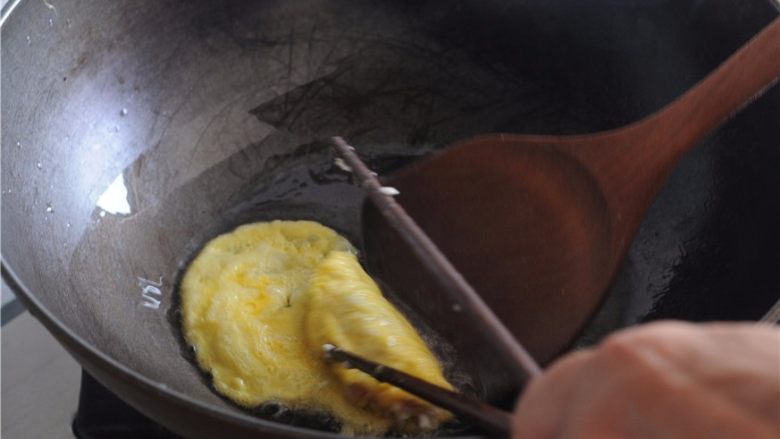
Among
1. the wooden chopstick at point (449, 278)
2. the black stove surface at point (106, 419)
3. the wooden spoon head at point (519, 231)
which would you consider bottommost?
the wooden spoon head at point (519, 231)

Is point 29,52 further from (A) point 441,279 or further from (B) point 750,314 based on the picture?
(B) point 750,314

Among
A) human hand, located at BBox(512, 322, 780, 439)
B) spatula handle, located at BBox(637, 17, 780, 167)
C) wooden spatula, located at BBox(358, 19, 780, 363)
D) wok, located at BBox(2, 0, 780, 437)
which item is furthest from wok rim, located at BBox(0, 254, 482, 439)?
spatula handle, located at BBox(637, 17, 780, 167)

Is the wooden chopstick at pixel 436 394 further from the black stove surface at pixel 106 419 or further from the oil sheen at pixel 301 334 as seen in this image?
the black stove surface at pixel 106 419

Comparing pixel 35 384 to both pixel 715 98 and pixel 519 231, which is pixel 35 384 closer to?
pixel 519 231

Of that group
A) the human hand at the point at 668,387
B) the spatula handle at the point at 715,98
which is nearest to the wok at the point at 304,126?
the spatula handle at the point at 715,98

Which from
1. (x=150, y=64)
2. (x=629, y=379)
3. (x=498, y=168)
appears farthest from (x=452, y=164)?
(x=629, y=379)

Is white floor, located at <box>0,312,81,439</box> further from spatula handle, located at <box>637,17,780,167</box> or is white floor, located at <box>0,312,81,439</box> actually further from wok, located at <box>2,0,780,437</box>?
spatula handle, located at <box>637,17,780,167</box>
